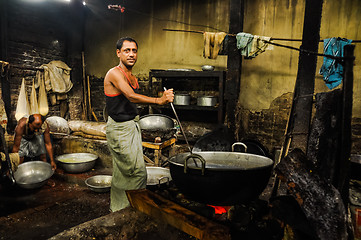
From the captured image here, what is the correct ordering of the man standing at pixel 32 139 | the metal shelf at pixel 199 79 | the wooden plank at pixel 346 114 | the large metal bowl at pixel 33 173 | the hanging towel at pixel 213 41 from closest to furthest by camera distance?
1. the wooden plank at pixel 346 114
2. the large metal bowl at pixel 33 173
3. the man standing at pixel 32 139
4. the hanging towel at pixel 213 41
5. the metal shelf at pixel 199 79

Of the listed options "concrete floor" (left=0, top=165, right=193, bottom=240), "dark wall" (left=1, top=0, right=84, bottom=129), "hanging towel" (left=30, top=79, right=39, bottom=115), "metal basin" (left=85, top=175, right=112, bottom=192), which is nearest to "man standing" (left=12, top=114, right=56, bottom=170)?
"concrete floor" (left=0, top=165, right=193, bottom=240)

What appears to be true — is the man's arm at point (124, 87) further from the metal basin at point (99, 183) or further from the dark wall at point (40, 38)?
the dark wall at point (40, 38)

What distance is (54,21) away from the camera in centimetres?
802

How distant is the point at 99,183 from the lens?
180 inches

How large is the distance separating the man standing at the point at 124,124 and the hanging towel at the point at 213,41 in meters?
2.63

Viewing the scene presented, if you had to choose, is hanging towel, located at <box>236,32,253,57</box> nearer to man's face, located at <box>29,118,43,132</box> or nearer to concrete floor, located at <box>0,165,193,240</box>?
concrete floor, located at <box>0,165,193,240</box>

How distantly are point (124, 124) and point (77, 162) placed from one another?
2.55 metres

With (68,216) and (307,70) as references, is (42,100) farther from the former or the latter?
(307,70)

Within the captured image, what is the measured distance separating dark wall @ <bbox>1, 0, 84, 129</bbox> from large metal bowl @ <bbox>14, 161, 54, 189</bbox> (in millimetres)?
3163

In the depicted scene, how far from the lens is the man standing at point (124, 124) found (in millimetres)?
2965

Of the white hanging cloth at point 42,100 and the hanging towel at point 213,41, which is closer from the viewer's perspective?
the hanging towel at point 213,41

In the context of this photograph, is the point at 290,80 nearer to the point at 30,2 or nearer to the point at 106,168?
the point at 106,168

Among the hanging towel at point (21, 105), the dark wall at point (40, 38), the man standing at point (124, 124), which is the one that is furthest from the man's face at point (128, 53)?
the dark wall at point (40, 38)

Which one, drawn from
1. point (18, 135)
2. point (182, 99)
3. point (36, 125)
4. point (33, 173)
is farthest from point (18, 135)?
point (182, 99)
